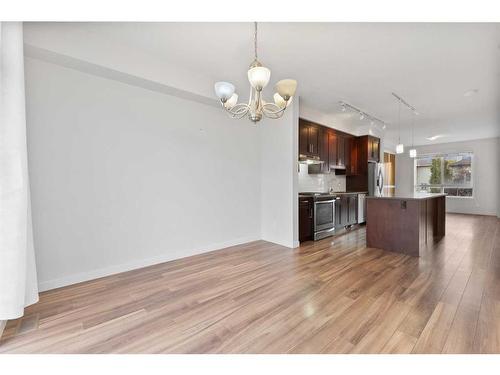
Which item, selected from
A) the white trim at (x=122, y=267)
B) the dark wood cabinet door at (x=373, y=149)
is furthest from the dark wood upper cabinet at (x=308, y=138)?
the white trim at (x=122, y=267)

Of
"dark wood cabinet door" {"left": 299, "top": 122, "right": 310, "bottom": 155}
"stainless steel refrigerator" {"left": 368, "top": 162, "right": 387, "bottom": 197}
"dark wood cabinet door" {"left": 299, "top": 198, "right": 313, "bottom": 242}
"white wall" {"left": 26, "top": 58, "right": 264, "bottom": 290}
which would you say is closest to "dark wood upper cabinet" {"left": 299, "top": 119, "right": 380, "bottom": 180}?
"dark wood cabinet door" {"left": 299, "top": 122, "right": 310, "bottom": 155}

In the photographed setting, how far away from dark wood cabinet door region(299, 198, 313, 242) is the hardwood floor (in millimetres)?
929

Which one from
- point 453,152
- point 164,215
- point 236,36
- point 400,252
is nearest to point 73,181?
point 164,215

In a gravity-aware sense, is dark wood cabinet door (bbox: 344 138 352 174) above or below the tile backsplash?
above

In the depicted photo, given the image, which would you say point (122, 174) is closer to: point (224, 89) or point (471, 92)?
point (224, 89)

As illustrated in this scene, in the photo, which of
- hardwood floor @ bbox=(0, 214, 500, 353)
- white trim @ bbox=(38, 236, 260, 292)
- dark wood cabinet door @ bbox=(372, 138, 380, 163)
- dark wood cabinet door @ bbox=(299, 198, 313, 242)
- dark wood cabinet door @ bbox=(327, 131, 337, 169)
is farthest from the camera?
dark wood cabinet door @ bbox=(372, 138, 380, 163)

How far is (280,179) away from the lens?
402cm

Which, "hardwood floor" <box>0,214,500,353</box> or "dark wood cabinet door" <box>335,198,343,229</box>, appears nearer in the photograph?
"hardwood floor" <box>0,214,500,353</box>

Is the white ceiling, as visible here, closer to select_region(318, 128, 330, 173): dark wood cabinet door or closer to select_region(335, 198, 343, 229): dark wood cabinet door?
select_region(318, 128, 330, 173): dark wood cabinet door

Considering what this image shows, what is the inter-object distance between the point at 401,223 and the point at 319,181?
2.20 m

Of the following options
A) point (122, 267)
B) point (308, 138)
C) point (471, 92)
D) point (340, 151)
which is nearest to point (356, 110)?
point (340, 151)

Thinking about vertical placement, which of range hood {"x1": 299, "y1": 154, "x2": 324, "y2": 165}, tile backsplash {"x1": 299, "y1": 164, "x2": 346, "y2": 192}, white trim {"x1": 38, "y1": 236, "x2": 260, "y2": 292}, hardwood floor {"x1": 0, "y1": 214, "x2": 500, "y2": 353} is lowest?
hardwood floor {"x1": 0, "y1": 214, "x2": 500, "y2": 353}

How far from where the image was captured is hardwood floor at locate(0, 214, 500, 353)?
1.54m

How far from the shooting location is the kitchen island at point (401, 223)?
11.0ft
